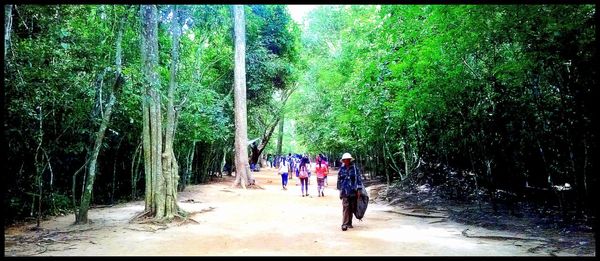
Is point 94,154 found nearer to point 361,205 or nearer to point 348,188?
point 348,188

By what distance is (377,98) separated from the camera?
15.7 m

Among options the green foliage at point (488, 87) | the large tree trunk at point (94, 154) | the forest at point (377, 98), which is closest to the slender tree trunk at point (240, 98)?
the forest at point (377, 98)

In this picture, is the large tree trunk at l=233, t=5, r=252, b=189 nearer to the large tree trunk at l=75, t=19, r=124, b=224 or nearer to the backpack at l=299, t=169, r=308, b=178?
the backpack at l=299, t=169, r=308, b=178

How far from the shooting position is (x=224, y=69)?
979 inches

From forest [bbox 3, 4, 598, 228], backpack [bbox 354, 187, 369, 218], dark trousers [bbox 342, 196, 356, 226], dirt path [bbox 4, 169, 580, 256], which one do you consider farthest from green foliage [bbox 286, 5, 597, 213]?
dark trousers [bbox 342, 196, 356, 226]

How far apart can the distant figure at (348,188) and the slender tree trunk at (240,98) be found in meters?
12.9

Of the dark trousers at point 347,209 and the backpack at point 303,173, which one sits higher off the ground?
the backpack at point 303,173

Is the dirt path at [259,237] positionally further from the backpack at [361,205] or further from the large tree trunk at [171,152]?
the large tree trunk at [171,152]

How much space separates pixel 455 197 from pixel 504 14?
24.3ft

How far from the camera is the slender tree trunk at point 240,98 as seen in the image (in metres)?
22.1

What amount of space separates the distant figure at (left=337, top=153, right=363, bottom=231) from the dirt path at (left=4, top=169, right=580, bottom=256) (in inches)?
14.8

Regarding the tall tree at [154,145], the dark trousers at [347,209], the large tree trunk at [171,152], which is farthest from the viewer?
the large tree trunk at [171,152]
